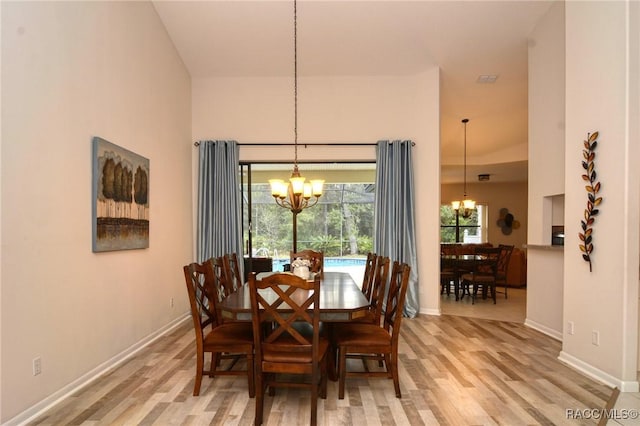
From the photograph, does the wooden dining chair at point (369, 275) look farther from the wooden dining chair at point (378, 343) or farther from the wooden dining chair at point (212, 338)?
the wooden dining chair at point (212, 338)

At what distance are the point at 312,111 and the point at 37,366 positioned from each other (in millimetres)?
4321

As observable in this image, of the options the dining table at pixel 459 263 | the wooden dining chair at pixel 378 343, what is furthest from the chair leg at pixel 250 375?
the dining table at pixel 459 263

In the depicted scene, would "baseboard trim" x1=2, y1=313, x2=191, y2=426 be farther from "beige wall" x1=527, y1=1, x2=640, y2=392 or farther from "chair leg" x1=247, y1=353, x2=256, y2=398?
"beige wall" x1=527, y1=1, x2=640, y2=392

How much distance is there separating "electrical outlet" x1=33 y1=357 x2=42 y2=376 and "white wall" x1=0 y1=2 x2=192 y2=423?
0.09 feet

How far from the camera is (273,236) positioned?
655cm

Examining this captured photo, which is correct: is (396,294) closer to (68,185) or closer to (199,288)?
(199,288)

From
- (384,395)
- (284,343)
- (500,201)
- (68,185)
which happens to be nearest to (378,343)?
(384,395)

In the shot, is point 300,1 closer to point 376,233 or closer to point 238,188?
point 238,188

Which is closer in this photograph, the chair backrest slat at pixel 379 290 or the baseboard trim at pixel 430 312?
the chair backrest slat at pixel 379 290

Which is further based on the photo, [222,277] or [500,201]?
[500,201]

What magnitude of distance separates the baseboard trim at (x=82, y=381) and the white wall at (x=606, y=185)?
4.13 meters

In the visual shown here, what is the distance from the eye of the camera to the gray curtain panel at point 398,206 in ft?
17.1

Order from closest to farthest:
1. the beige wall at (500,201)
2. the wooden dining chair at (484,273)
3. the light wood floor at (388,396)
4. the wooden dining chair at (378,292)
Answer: the light wood floor at (388,396) < the wooden dining chair at (378,292) < the wooden dining chair at (484,273) < the beige wall at (500,201)

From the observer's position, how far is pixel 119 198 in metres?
3.50
